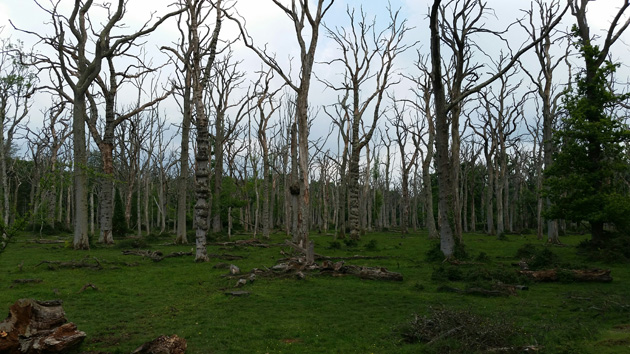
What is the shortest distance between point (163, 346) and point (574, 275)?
10507 mm

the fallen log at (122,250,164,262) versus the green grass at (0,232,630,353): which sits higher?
the fallen log at (122,250,164,262)

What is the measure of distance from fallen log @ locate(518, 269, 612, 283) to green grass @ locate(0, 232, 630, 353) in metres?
0.26

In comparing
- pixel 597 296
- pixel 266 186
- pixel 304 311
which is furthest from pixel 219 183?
pixel 597 296

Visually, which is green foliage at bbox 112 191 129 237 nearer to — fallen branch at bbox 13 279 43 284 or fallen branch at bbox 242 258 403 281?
fallen branch at bbox 13 279 43 284

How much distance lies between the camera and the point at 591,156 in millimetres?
17406

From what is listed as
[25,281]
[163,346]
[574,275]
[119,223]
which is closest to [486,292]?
[574,275]

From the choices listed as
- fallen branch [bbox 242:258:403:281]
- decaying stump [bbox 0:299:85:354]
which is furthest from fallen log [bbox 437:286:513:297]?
decaying stump [bbox 0:299:85:354]

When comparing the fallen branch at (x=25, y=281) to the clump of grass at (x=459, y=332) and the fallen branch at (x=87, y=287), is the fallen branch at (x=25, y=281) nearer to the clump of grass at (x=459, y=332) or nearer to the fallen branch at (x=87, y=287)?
the fallen branch at (x=87, y=287)

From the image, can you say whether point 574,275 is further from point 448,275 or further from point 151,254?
point 151,254

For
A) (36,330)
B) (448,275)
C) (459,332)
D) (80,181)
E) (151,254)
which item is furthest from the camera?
(80,181)

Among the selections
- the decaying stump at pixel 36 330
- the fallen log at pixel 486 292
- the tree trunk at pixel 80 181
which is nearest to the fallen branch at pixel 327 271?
the fallen log at pixel 486 292

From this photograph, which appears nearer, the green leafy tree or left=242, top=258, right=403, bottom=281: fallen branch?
left=242, top=258, right=403, bottom=281: fallen branch

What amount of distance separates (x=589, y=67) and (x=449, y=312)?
1604cm

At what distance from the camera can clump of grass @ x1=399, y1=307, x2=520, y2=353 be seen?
5805mm
